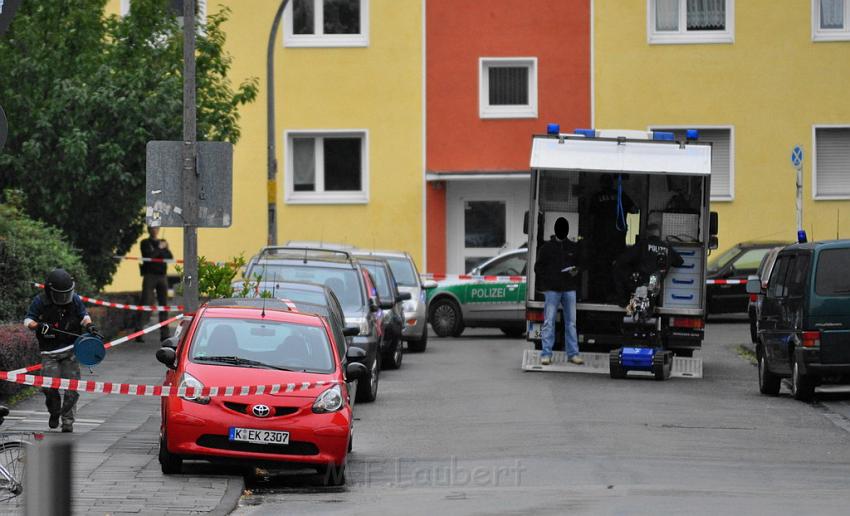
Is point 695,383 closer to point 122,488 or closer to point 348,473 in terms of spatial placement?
point 348,473

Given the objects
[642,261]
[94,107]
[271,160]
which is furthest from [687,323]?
[94,107]

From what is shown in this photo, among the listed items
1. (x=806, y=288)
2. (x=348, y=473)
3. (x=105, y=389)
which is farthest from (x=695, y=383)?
(x=105, y=389)

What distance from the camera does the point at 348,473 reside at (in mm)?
12258

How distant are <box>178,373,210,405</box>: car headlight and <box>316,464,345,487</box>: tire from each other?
3.55 feet

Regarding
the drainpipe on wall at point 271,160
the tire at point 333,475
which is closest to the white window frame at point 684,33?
the drainpipe on wall at point 271,160

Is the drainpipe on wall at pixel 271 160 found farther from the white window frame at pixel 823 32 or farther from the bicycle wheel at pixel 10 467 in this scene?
the bicycle wheel at pixel 10 467

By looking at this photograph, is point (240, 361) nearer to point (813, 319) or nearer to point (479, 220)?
point (813, 319)

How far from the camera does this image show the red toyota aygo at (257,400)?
11.5m

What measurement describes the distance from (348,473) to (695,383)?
8.27m

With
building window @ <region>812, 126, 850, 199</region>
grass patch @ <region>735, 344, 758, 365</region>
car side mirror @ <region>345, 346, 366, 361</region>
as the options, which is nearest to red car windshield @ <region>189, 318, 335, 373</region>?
car side mirror @ <region>345, 346, 366, 361</region>

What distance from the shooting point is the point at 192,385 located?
11.8 meters

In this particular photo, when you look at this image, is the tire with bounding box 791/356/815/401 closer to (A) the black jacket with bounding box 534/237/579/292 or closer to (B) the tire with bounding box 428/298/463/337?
(A) the black jacket with bounding box 534/237/579/292

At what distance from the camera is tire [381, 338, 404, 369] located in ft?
70.4

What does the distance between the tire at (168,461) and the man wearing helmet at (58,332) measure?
233 cm
